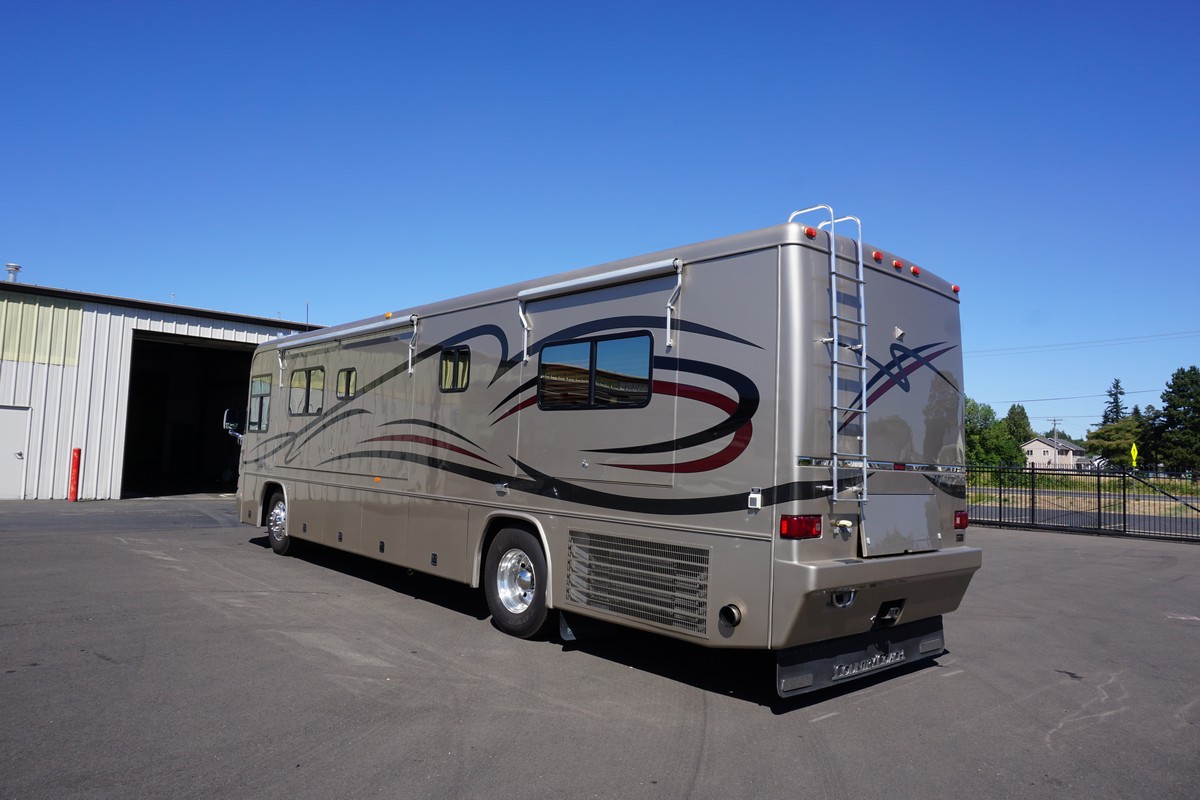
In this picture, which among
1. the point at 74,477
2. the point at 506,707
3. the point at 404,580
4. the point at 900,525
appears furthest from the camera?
the point at 74,477

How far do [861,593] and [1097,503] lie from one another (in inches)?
759

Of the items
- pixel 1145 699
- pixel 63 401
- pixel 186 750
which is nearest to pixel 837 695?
pixel 1145 699

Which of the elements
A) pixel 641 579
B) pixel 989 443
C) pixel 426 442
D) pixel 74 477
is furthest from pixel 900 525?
pixel 989 443

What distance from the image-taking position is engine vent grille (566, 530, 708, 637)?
5.57m

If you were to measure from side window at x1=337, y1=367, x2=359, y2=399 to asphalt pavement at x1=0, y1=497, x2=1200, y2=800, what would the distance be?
2314 millimetres

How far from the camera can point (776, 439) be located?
525 centimetres

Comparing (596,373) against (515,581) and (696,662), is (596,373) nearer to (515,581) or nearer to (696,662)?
(515,581)

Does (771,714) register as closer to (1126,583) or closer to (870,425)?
(870,425)

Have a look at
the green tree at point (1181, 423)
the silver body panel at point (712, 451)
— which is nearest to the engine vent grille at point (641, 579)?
the silver body panel at point (712, 451)

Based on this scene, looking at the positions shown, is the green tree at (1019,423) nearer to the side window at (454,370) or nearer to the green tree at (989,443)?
the green tree at (989,443)

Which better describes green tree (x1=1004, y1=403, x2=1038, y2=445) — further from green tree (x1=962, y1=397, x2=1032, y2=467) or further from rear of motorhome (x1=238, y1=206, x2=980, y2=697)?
rear of motorhome (x1=238, y1=206, x2=980, y2=697)

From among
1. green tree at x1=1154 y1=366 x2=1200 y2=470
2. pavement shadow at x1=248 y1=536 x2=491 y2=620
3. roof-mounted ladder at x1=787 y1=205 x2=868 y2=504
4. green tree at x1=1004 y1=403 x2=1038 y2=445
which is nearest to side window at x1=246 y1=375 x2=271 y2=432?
pavement shadow at x1=248 y1=536 x2=491 y2=620

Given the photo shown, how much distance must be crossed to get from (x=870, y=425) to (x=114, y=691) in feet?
17.6

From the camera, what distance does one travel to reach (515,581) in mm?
7422
